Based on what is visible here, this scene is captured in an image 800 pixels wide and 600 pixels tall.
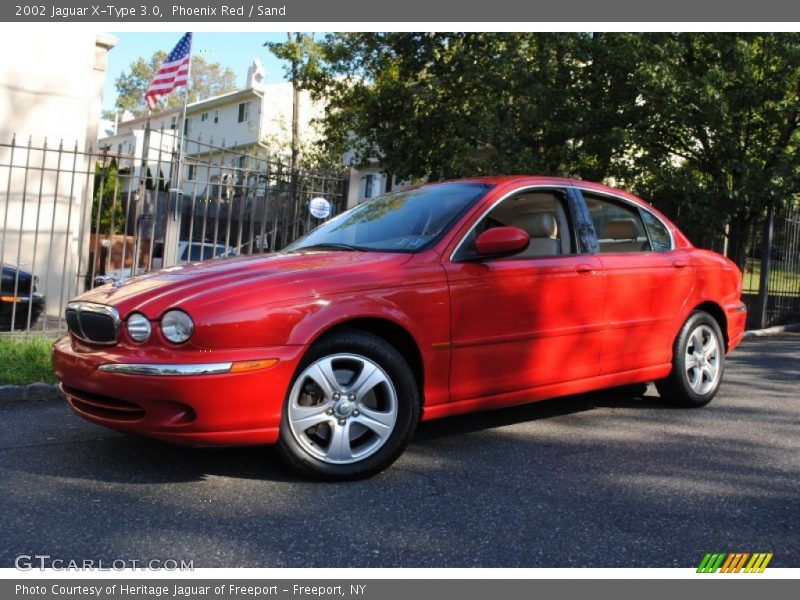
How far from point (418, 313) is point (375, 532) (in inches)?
51.7

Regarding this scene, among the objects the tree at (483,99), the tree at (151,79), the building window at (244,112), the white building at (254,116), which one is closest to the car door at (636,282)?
the tree at (483,99)

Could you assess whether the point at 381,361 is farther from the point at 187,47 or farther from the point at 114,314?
the point at 187,47

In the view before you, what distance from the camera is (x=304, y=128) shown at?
151 feet

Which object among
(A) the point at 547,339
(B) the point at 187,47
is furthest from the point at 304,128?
(A) the point at 547,339

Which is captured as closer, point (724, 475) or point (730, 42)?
point (724, 475)

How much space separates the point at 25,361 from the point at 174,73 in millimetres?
18966

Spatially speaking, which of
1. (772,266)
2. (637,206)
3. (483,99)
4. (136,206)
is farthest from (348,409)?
(483,99)

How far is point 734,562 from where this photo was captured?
121 inches

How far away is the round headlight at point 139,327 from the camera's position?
369 centimetres

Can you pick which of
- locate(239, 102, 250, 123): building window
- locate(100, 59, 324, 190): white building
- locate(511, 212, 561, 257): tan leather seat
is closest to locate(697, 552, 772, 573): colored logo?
locate(511, 212, 561, 257): tan leather seat

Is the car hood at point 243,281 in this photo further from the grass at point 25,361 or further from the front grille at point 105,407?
the grass at point 25,361

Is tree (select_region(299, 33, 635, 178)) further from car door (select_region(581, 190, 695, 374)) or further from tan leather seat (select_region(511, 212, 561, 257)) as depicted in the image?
tan leather seat (select_region(511, 212, 561, 257))

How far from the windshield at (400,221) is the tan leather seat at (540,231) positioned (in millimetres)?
378

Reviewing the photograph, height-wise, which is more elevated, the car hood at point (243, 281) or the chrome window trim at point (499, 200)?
the chrome window trim at point (499, 200)
